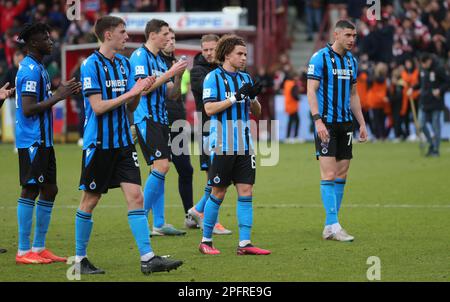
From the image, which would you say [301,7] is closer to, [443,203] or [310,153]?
[310,153]

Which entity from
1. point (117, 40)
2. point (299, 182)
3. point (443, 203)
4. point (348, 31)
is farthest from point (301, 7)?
point (117, 40)

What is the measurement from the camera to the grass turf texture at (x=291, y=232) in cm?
859

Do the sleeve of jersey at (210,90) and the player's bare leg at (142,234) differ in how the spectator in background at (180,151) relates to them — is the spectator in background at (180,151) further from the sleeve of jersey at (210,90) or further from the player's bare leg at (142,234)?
the player's bare leg at (142,234)

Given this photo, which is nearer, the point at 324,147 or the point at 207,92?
the point at 207,92

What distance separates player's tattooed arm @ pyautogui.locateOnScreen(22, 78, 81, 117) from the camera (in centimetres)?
866

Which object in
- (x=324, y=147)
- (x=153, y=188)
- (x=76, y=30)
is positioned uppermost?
(x=76, y=30)

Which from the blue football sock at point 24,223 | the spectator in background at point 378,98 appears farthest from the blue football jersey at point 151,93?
the spectator in background at point 378,98

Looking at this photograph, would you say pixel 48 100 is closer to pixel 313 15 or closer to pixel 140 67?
pixel 140 67

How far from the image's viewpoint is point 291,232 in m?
11.2

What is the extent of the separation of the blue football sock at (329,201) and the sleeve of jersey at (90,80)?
133 inches

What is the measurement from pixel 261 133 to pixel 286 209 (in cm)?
1468

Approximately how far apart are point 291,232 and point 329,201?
65cm

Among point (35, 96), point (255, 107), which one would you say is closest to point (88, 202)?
point (35, 96)

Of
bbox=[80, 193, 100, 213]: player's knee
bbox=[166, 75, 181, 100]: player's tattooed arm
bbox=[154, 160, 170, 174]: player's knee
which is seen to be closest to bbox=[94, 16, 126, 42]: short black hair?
bbox=[80, 193, 100, 213]: player's knee
